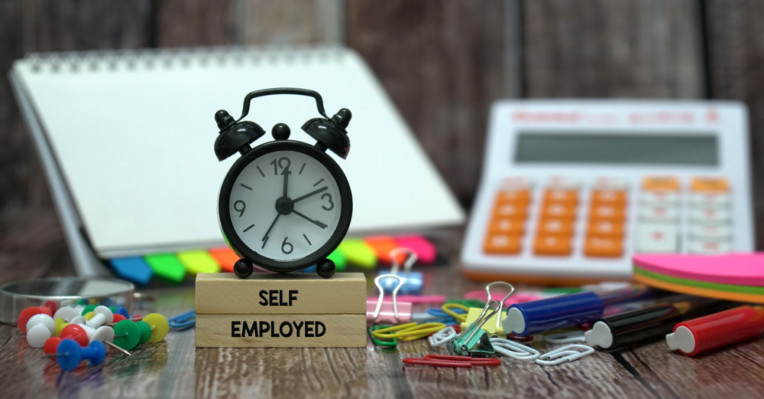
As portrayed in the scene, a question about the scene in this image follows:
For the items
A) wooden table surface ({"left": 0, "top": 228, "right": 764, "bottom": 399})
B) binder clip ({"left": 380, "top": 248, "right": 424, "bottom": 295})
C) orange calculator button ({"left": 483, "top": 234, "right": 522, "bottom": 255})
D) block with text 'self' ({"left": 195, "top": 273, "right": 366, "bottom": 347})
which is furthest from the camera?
orange calculator button ({"left": 483, "top": 234, "right": 522, "bottom": 255})

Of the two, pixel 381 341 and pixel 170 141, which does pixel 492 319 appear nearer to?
pixel 381 341

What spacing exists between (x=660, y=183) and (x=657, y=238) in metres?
0.10

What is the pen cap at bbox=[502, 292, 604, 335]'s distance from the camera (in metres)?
0.54

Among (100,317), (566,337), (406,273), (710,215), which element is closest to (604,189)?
(710,215)

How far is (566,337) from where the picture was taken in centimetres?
56

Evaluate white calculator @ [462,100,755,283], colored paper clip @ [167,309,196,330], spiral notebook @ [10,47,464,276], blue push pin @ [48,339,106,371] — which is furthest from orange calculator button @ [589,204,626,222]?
blue push pin @ [48,339,106,371]

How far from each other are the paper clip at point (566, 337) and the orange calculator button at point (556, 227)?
287mm

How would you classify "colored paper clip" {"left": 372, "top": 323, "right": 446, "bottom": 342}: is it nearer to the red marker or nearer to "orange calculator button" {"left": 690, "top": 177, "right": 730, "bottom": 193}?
the red marker

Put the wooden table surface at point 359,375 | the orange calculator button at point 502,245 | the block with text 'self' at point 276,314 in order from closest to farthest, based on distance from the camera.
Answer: the wooden table surface at point 359,375
the block with text 'self' at point 276,314
the orange calculator button at point 502,245

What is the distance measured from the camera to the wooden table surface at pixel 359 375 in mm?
436

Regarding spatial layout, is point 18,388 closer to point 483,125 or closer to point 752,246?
point 752,246

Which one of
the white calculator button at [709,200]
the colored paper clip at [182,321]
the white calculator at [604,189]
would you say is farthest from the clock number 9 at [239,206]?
the white calculator button at [709,200]

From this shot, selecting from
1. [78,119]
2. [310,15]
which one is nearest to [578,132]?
[310,15]

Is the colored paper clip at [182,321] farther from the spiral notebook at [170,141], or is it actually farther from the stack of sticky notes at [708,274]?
the stack of sticky notes at [708,274]
